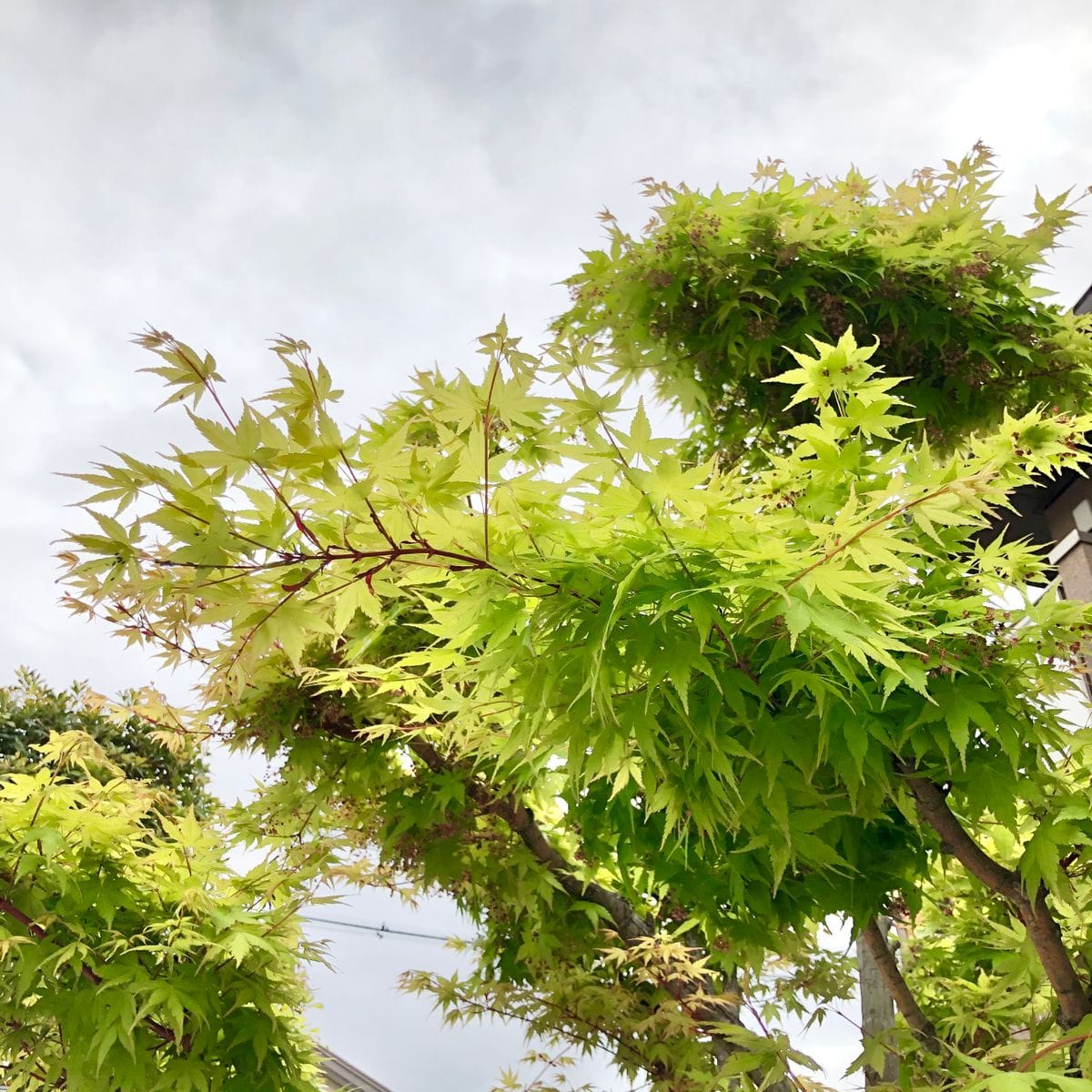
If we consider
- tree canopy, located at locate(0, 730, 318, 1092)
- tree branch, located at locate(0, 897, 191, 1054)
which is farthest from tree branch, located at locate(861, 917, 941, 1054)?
tree branch, located at locate(0, 897, 191, 1054)

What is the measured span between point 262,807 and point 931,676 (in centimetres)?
183

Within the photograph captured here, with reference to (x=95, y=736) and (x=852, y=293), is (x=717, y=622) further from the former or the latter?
(x=95, y=736)

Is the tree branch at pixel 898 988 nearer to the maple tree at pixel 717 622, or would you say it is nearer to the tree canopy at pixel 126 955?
the maple tree at pixel 717 622

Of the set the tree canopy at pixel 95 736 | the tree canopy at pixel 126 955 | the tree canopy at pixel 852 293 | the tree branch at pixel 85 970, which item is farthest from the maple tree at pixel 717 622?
the tree canopy at pixel 95 736

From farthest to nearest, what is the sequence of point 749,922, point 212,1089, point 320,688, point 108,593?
point 320,688 < point 212,1089 < point 749,922 < point 108,593

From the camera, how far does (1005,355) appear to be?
7.48 feet

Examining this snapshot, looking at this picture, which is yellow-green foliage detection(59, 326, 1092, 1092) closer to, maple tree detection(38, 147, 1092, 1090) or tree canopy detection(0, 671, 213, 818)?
maple tree detection(38, 147, 1092, 1090)

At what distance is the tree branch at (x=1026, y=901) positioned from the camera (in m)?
1.17

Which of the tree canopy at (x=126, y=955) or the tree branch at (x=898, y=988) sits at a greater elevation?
the tree branch at (x=898, y=988)

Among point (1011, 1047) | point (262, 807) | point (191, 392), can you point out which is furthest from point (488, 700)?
point (262, 807)

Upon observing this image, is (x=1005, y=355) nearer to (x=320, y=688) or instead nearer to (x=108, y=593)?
(x=320, y=688)

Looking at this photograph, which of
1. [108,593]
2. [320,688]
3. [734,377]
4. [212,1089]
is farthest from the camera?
[734,377]

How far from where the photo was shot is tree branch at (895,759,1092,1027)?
1.17 m

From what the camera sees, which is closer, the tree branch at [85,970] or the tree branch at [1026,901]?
the tree branch at [1026,901]
